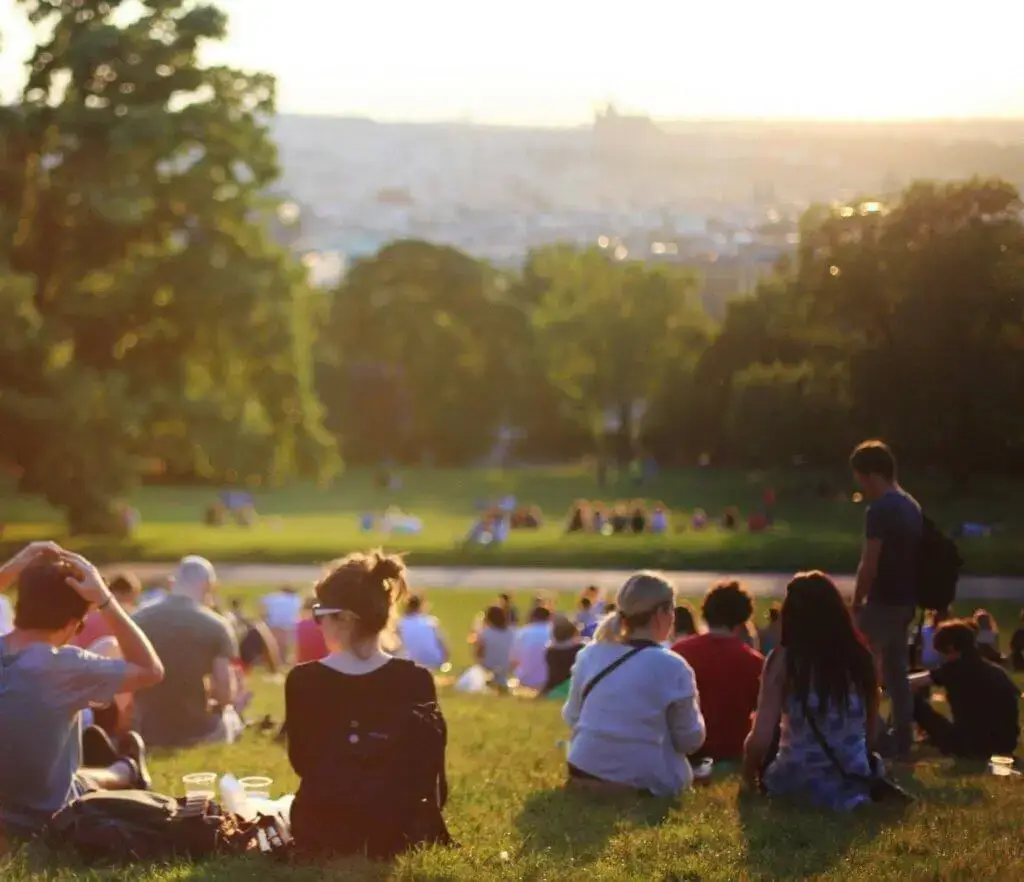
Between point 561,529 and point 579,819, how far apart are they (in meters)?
33.3

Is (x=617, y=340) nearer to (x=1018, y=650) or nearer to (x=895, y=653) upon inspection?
(x=1018, y=650)

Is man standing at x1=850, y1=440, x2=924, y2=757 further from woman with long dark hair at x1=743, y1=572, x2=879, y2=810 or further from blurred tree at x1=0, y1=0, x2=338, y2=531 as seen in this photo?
blurred tree at x1=0, y1=0, x2=338, y2=531

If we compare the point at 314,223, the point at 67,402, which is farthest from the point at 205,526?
the point at 314,223

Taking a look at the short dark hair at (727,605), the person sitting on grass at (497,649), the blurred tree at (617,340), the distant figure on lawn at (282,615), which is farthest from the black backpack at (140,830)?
the blurred tree at (617,340)

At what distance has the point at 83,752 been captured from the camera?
6.73 meters

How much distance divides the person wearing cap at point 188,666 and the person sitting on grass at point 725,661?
285 centimetres

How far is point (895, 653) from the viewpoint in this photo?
8.52m

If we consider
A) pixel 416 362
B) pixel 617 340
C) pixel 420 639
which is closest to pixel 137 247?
pixel 420 639

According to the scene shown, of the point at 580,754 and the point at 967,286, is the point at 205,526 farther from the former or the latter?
the point at 580,754

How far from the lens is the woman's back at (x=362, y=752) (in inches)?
208

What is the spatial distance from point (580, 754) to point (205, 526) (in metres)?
36.9

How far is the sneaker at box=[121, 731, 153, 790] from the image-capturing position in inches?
254

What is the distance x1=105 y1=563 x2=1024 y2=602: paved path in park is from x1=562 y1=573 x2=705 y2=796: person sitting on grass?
1620cm

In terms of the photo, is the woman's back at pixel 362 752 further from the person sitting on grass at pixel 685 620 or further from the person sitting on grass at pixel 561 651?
the person sitting on grass at pixel 561 651
